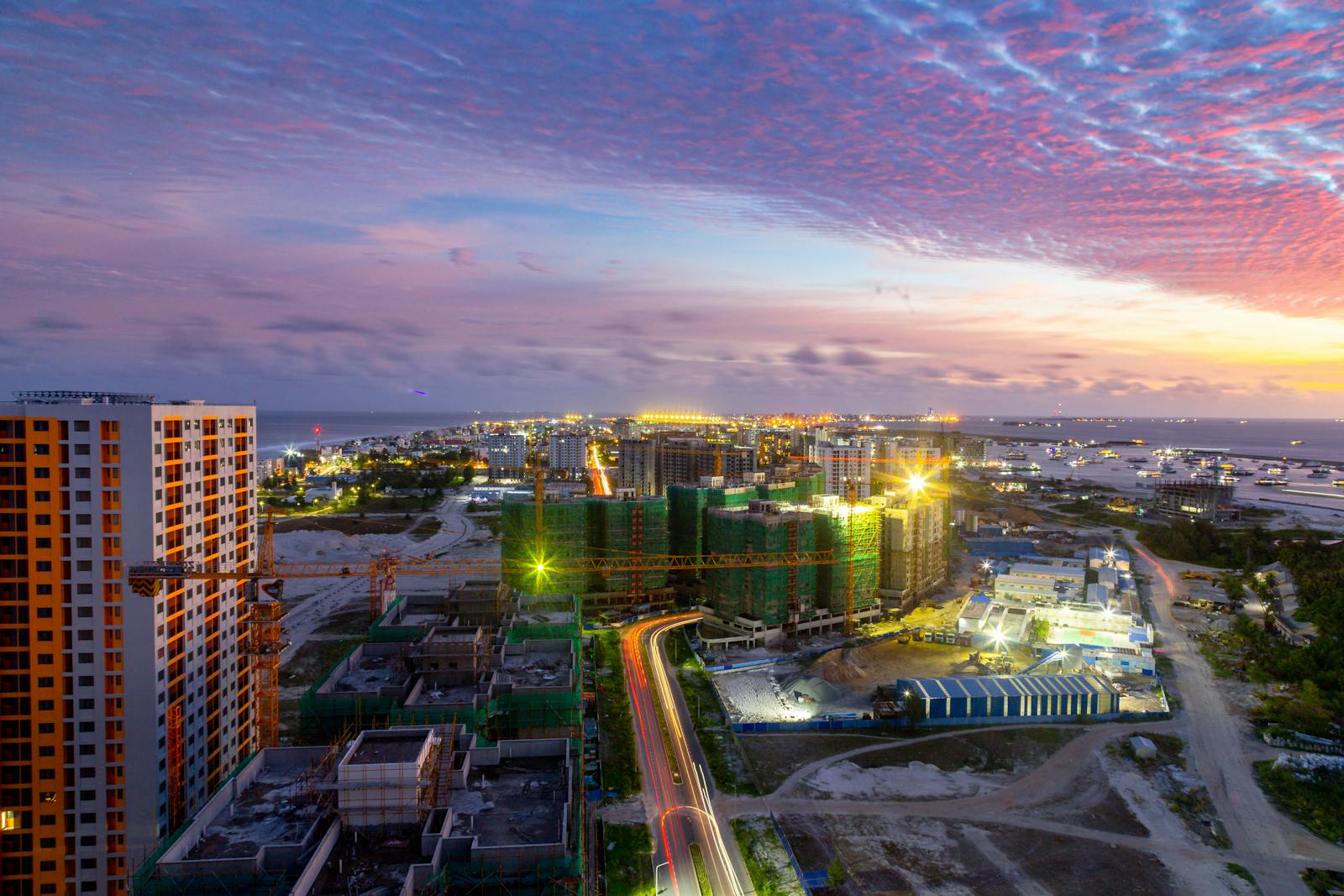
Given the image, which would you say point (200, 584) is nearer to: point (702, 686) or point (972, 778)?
point (702, 686)

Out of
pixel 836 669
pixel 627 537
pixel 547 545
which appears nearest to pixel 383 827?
pixel 836 669

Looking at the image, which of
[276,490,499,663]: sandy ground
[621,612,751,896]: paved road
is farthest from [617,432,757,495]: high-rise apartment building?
[621,612,751,896]: paved road

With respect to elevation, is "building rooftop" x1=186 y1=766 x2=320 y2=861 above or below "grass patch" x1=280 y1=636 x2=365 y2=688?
above

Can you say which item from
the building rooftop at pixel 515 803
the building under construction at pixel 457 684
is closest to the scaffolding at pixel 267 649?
the building under construction at pixel 457 684

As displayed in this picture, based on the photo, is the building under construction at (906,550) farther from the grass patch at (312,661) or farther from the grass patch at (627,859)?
the grass patch at (312,661)

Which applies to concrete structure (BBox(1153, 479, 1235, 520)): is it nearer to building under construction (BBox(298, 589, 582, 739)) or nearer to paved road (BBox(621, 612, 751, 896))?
paved road (BBox(621, 612, 751, 896))

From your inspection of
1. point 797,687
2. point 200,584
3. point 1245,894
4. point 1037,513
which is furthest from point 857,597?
point 1037,513
